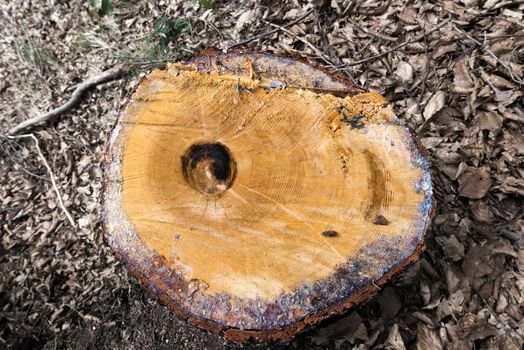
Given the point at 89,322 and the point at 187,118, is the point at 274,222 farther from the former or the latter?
the point at 89,322

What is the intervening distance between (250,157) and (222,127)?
17 cm

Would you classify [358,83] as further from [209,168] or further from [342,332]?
[342,332]

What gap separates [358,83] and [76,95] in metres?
1.96

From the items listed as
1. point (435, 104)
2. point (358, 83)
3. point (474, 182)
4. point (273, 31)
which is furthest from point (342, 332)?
point (273, 31)

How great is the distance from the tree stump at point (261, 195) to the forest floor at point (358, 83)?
0.35 m

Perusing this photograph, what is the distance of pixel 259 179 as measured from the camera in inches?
57.1

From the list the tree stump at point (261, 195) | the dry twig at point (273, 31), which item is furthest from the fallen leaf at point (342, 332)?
the dry twig at point (273, 31)

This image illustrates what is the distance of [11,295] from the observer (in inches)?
92.4

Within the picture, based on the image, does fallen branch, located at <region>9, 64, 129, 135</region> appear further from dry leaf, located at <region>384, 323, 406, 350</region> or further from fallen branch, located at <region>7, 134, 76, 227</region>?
dry leaf, located at <region>384, 323, 406, 350</region>

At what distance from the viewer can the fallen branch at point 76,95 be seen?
279 cm

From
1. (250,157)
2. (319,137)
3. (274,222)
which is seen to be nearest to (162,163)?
(250,157)

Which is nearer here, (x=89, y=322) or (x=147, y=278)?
(x=147, y=278)

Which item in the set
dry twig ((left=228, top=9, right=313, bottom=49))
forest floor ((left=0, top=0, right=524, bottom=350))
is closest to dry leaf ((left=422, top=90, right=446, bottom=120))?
forest floor ((left=0, top=0, right=524, bottom=350))

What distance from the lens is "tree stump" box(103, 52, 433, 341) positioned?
134 centimetres
